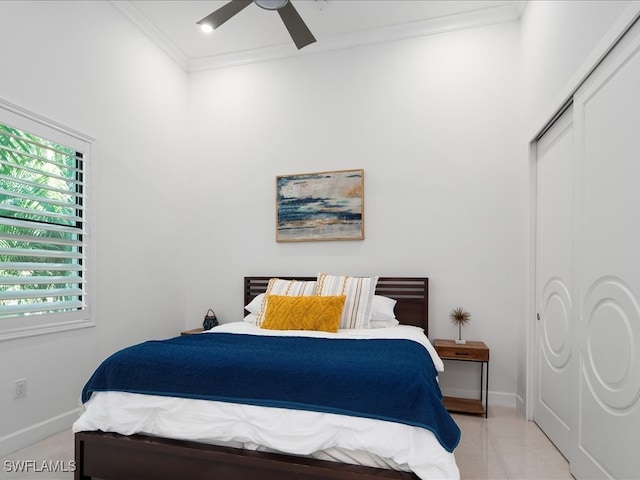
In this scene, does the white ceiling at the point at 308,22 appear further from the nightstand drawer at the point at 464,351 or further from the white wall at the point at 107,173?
the nightstand drawer at the point at 464,351

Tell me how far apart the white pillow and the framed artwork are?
72 cm

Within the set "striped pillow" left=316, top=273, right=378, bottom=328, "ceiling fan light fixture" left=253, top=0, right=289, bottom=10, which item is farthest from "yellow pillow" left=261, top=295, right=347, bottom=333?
"ceiling fan light fixture" left=253, top=0, right=289, bottom=10

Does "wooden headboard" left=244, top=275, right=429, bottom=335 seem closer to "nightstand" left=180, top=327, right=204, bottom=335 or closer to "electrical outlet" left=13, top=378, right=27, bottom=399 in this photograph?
"nightstand" left=180, top=327, right=204, bottom=335

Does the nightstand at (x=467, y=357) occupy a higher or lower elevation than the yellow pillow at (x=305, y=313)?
lower

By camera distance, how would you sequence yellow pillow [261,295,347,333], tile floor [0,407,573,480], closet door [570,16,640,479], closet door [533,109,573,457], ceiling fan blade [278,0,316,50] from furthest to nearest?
yellow pillow [261,295,347,333] → ceiling fan blade [278,0,316,50] → closet door [533,109,573,457] → tile floor [0,407,573,480] → closet door [570,16,640,479]

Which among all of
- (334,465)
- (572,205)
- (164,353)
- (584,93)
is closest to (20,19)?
(164,353)

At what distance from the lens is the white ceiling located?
3.44 meters

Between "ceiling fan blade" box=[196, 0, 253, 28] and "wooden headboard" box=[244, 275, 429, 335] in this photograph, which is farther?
"wooden headboard" box=[244, 275, 429, 335]

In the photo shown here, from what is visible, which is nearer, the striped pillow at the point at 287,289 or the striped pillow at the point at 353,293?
the striped pillow at the point at 353,293

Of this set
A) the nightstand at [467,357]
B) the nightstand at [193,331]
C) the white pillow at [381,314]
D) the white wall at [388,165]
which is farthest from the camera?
the nightstand at [193,331]

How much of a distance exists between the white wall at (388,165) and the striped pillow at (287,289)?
1.31 feet

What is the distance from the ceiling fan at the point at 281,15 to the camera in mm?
2510

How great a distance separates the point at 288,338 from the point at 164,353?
82cm

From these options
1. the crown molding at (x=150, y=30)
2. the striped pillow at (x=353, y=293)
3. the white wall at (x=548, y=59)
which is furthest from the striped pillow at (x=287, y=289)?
the crown molding at (x=150, y=30)
